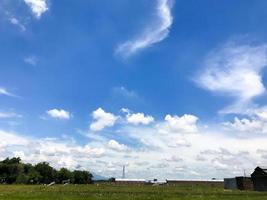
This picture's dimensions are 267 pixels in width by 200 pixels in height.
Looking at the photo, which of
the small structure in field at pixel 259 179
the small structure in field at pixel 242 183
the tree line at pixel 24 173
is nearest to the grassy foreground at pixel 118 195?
the small structure in field at pixel 259 179

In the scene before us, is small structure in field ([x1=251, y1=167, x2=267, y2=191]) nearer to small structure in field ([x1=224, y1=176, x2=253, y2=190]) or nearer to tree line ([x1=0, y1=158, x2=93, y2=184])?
small structure in field ([x1=224, y1=176, x2=253, y2=190])

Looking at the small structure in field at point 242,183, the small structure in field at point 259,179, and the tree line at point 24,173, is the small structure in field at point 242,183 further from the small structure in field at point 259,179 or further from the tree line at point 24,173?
the tree line at point 24,173

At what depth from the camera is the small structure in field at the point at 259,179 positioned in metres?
110

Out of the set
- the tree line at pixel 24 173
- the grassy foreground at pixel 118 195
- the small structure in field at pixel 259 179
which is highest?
the tree line at pixel 24 173

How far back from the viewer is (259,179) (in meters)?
112

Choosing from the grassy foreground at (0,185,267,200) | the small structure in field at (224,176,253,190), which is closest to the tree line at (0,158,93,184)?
the small structure in field at (224,176,253,190)

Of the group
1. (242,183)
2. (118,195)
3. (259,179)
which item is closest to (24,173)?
(242,183)

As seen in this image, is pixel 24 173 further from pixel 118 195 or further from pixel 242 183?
pixel 118 195

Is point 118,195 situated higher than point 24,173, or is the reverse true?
point 24,173

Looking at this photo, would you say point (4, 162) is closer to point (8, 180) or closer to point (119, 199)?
point (8, 180)

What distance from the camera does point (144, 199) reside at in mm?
47438

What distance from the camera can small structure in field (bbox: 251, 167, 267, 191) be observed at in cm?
11012

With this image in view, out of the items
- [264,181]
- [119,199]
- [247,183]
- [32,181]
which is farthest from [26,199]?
[32,181]

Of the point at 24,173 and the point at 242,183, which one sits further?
the point at 24,173
